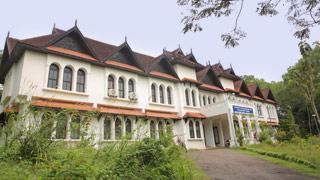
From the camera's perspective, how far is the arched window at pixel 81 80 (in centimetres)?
1616

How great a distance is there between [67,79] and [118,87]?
392cm

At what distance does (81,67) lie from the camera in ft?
53.4

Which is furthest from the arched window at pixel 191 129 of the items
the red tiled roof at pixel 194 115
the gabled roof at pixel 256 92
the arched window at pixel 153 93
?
the gabled roof at pixel 256 92

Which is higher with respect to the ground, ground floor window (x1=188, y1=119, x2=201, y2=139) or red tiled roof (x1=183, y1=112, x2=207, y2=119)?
red tiled roof (x1=183, y1=112, x2=207, y2=119)

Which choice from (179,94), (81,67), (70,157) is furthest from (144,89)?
(70,157)

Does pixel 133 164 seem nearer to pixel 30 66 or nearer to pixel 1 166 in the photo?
pixel 1 166

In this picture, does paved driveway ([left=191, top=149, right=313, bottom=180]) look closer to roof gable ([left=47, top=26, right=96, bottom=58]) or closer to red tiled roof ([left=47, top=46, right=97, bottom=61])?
red tiled roof ([left=47, top=46, right=97, bottom=61])

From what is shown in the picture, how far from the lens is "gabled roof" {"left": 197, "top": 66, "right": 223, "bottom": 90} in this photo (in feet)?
85.8

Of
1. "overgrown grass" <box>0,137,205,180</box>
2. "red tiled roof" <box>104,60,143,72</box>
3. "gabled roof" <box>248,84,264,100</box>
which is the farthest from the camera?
"gabled roof" <box>248,84,264,100</box>

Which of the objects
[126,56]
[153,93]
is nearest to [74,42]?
[126,56]

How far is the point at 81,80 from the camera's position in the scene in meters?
16.4

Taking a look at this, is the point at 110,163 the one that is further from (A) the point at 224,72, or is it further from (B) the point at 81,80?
(A) the point at 224,72

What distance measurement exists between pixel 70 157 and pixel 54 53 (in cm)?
1212

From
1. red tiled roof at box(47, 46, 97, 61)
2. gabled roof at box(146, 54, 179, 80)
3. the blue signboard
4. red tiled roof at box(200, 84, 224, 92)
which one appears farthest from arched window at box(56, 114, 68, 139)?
red tiled roof at box(200, 84, 224, 92)
